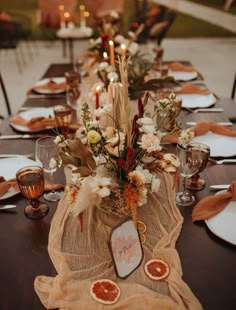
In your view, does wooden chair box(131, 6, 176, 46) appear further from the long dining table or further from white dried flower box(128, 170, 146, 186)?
white dried flower box(128, 170, 146, 186)

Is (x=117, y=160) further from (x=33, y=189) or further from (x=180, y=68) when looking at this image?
(x=180, y=68)

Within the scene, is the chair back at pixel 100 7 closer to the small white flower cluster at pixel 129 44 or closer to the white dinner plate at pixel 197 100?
the small white flower cluster at pixel 129 44

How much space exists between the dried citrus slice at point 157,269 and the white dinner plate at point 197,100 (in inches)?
49.9

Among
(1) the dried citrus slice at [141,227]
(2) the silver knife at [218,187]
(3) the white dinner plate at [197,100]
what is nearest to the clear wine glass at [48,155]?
(1) the dried citrus slice at [141,227]

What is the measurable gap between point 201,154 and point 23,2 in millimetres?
6642

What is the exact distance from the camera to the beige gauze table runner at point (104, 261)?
0.95m

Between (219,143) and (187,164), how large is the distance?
1.46 ft

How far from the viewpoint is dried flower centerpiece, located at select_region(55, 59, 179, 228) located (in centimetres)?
107

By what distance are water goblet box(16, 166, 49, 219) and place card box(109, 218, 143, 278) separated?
14.8 inches

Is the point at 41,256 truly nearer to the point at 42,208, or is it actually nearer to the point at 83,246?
the point at 83,246

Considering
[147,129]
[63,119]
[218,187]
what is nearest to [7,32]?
[63,119]

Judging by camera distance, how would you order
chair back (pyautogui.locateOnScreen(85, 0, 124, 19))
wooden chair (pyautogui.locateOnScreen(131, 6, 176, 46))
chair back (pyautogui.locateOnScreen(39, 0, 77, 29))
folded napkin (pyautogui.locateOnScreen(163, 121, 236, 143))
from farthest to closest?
1. chair back (pyautogui.locateOnScreen(39, 0, 77, 29))
2. chair back (pyautogui.locateOnScreen(85, 0, 124, 19))
3. wooden chair (pyautogui.locateOnScreen(131, 6, 176, 46))
4. folded napkin (pyautogui.locateOnScreen(163, 121, 236, 143))

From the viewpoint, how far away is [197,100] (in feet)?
7.40

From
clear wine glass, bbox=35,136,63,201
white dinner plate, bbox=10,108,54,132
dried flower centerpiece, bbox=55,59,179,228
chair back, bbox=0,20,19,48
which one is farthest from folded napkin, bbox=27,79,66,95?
chair back, bbox=0,20,19,48
